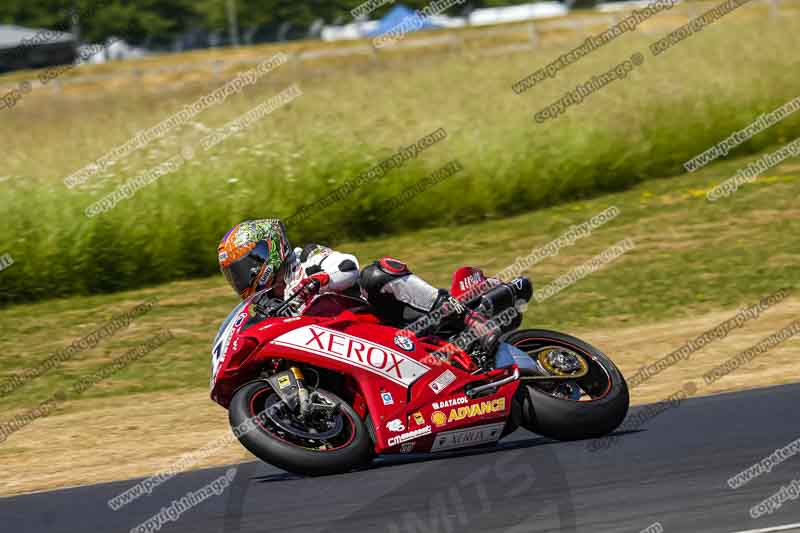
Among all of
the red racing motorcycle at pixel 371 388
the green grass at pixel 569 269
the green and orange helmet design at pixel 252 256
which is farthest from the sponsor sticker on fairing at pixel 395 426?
the green grass at pixel 569 269

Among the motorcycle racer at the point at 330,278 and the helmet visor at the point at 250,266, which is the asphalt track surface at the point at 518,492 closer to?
the motorcycle racer at the point at 330,278

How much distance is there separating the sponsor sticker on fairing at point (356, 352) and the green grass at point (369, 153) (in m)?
9.42

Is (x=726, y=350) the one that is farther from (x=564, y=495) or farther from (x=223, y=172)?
(x=223, y=172)

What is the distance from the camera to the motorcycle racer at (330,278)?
710 cm

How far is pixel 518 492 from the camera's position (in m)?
6.20

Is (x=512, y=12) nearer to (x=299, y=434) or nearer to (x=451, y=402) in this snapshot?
(x=451, y=402)

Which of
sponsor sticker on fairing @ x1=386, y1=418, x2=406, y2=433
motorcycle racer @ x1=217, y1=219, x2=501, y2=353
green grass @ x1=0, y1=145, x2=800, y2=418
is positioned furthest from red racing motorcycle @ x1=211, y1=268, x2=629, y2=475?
green grass @ x1=0, y1=145, x2=800, y2=418

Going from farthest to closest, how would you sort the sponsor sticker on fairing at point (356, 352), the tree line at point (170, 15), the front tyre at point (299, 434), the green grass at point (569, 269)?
the tree line at point (170, 15) < the green grass at point (569, 269) < the sponsor sticker on fairing at point (356, 352) < the front tyre at point (299, 434)

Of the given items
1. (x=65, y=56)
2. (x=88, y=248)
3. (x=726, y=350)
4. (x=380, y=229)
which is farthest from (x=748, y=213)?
(x=65, y=56)

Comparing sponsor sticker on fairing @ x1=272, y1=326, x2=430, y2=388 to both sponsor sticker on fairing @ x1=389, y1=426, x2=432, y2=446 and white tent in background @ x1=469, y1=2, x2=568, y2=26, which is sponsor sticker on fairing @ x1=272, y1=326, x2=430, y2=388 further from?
white tent in background @ x1=469, y1=2, x2=568, y2=26

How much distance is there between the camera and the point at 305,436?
671cm

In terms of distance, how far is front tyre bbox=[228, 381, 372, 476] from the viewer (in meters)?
6.55

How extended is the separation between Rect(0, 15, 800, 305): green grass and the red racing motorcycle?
9.29 m

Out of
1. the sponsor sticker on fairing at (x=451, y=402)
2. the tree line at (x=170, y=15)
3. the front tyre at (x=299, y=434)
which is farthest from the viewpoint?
the tree line at (x=170, y=15)
